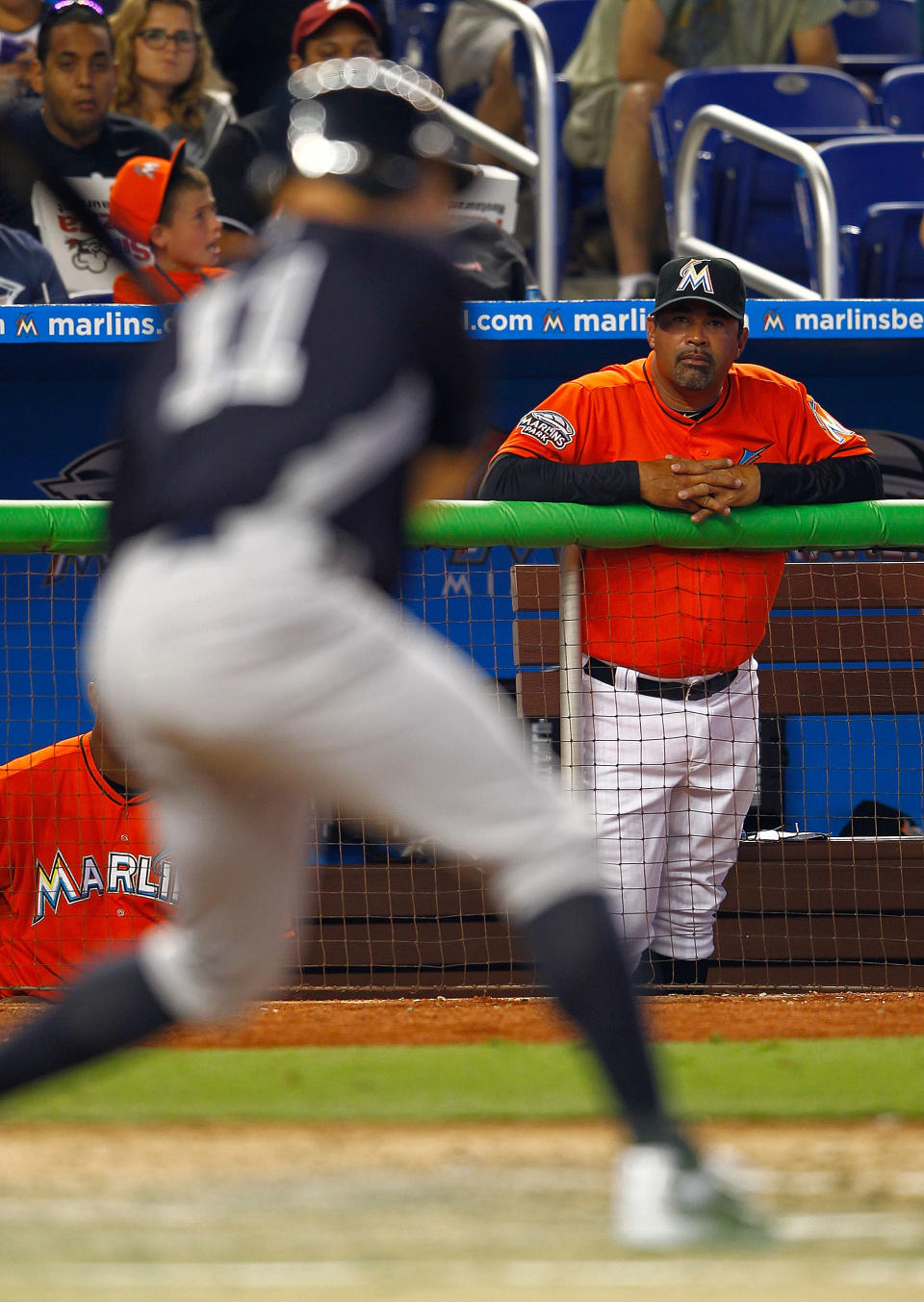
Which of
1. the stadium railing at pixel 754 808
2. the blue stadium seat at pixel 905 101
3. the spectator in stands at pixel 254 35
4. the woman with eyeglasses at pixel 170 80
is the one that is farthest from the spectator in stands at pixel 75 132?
the blue stadium seat at pixel 905 101

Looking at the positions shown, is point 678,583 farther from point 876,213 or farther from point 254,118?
point 876,213

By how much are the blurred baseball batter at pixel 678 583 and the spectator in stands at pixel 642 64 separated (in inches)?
78.4

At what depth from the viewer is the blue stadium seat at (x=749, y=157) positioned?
7.11 meters

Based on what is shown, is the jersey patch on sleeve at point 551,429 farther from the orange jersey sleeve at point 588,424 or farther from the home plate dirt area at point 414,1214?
the home plate dirt area at point 414,1214

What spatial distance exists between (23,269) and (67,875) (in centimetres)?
230

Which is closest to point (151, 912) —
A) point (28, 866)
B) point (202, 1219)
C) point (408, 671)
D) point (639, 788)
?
point (28, 866)

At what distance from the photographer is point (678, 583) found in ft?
16.6

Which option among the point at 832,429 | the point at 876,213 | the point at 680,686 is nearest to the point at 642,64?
A: the point at 876,213

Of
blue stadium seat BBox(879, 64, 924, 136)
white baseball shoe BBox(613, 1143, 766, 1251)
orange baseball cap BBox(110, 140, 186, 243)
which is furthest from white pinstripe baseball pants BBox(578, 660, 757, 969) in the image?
blue stadium seat BBox(879, 64, 924, 136)

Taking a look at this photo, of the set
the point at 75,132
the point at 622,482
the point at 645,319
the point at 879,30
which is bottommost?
the point at 622,482

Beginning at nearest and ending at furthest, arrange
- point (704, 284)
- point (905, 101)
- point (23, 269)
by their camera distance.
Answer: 1. point (704, 284)
2. point (23, 269)
3. point (905, 101)

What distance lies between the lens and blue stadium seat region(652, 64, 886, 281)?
7.11m

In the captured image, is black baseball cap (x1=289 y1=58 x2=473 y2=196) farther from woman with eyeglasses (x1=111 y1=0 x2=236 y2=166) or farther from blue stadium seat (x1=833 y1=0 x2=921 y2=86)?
blue stadium seat (x1=833 y1=0 x2=921 y2=86)

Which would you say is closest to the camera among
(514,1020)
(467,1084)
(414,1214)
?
(414,1214)
